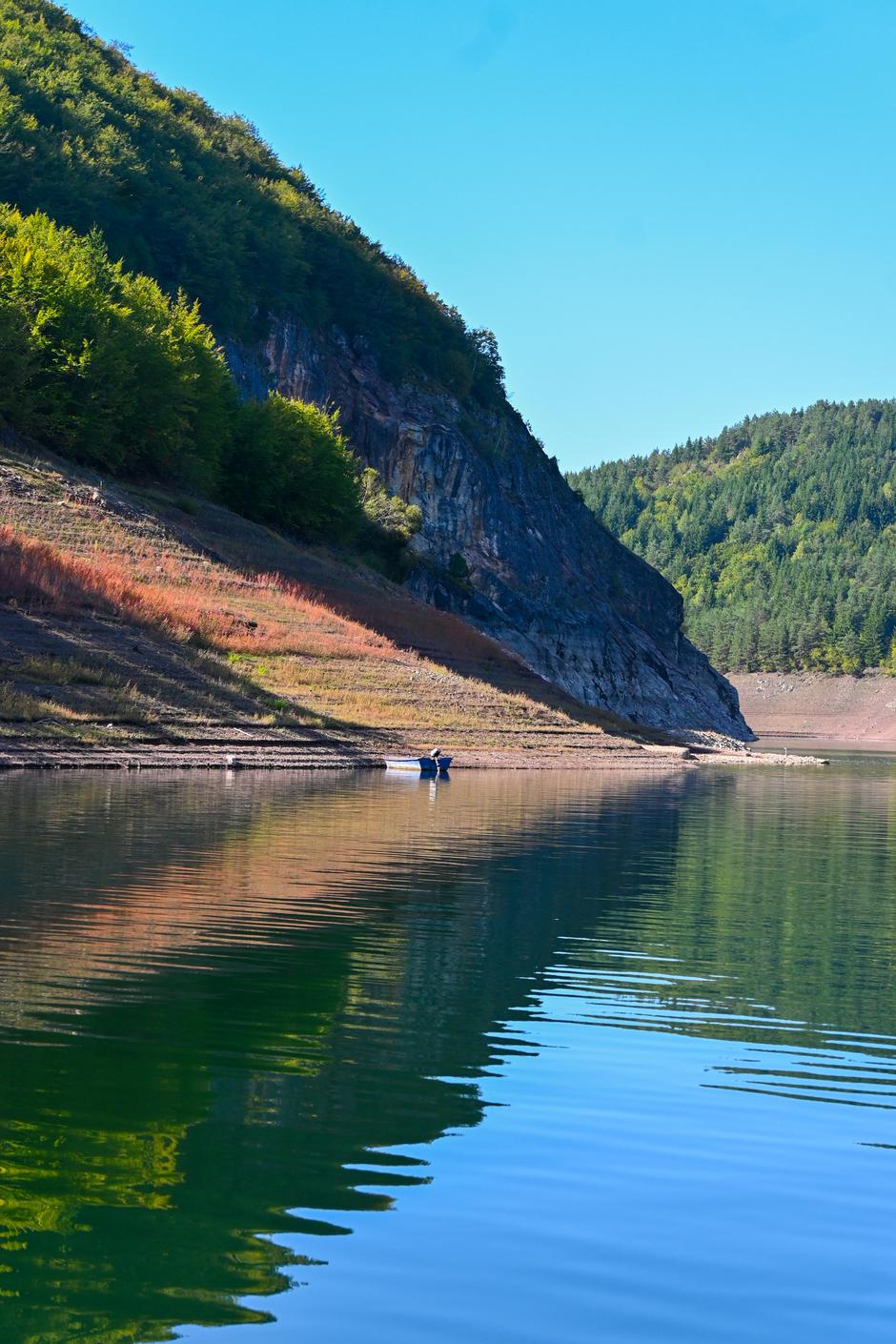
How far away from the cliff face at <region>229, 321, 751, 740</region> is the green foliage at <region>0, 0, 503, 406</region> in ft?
12.5

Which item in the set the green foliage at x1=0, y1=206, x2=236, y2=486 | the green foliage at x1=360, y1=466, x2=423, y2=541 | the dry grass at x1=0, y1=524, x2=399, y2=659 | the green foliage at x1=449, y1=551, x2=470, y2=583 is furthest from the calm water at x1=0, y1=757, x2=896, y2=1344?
the green foliage at x1=449, y1=551, x2=470, y2=583

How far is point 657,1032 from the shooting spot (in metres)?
15.0

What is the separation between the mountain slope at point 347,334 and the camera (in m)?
118

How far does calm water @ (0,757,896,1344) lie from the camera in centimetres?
797

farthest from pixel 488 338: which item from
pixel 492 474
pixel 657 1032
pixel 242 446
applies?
pixel 657 1032

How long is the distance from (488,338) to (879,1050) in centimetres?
14554

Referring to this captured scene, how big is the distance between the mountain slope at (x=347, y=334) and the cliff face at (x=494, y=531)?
0.72ft

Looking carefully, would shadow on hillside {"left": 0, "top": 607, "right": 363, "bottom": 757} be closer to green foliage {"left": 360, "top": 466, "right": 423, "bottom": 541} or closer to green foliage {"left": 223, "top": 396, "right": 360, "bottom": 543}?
green foliage {"left": 223, "top": 396, "right": 360, "bottom": 543}

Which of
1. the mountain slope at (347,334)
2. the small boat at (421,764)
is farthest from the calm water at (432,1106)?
the mountain slope at (347,334)

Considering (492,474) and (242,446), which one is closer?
(242,446)

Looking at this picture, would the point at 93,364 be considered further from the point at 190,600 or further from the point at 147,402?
the point at 190,600

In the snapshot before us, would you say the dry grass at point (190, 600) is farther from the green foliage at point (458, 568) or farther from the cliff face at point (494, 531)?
the green foliage at point (458, 568)

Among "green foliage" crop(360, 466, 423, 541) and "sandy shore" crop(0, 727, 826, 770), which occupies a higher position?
"green foliage" crop(360, 466, 423, 541)

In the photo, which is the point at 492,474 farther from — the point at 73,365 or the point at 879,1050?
the point at 879,1050
